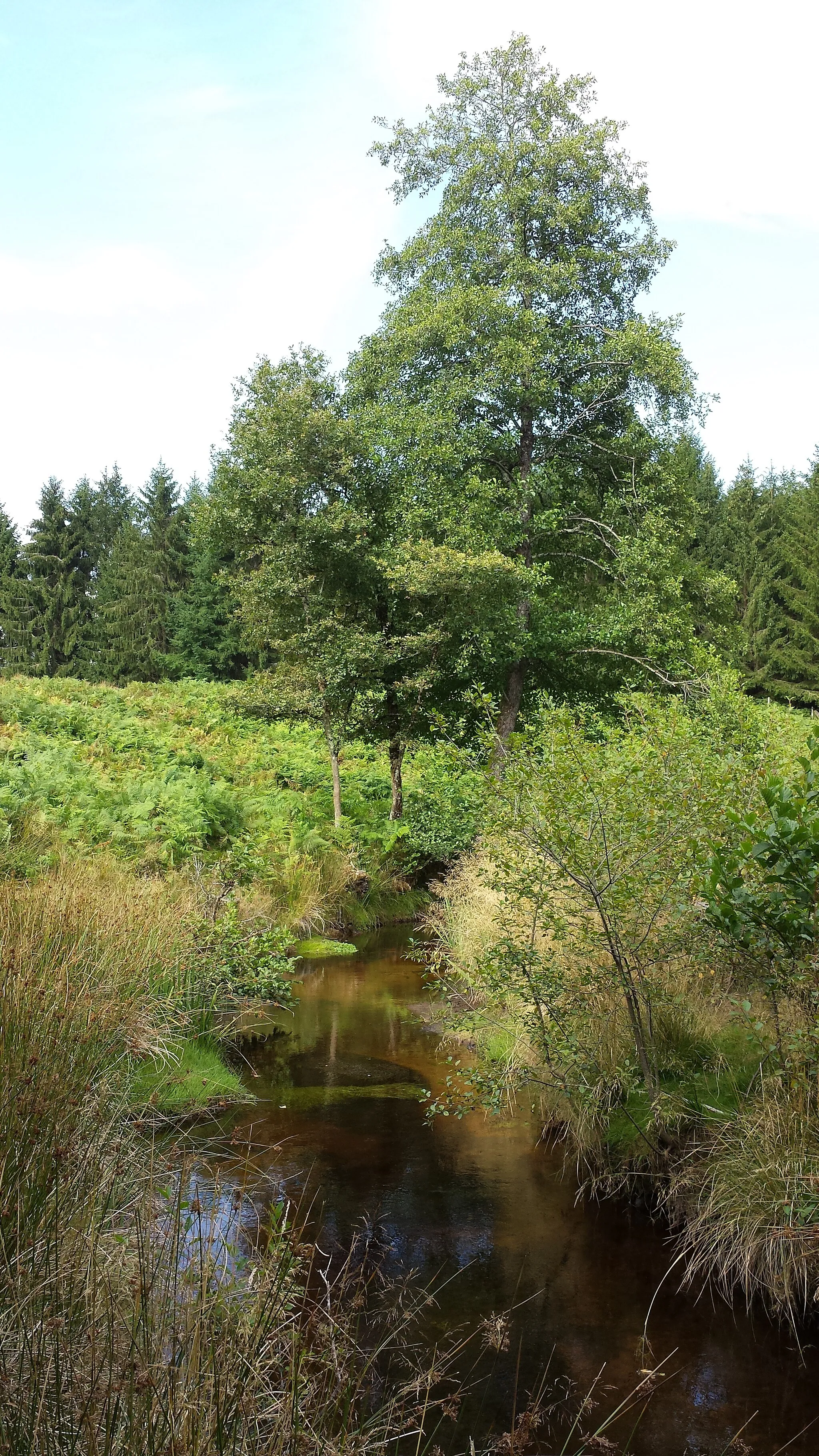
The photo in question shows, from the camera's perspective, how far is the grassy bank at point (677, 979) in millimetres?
4832

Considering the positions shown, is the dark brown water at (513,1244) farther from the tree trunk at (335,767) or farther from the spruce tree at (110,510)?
the spruce tree at (110,510)

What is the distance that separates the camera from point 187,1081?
6527mm

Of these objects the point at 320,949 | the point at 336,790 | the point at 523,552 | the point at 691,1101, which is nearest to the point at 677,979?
the point at 691,1101

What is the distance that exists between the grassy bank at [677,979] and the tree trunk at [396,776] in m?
9.81

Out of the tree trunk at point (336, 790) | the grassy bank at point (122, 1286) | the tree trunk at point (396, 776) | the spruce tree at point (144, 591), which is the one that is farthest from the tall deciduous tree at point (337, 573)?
the spruce tree at point (144, 591)

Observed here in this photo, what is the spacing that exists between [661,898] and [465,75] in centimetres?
1776

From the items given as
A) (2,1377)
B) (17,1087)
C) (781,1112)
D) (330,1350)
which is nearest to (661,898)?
(781,1112)

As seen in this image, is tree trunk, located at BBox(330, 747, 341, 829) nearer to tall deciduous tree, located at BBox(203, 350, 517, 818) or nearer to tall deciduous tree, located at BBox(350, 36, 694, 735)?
tall deciduous tree, located at BBox(203, 350, 517, 818)

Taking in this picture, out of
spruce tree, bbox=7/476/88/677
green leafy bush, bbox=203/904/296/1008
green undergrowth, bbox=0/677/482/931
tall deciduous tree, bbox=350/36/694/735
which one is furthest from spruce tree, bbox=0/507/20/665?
green leafy bush, bbox=203/904/296/1008

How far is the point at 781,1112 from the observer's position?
5.00 meters

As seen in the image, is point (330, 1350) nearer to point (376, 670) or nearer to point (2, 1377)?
point (2, 1377)

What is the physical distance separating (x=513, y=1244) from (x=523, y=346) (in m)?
13.9

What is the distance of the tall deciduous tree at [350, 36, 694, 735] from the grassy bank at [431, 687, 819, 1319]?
10283 mm

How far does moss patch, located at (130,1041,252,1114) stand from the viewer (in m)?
6.02
